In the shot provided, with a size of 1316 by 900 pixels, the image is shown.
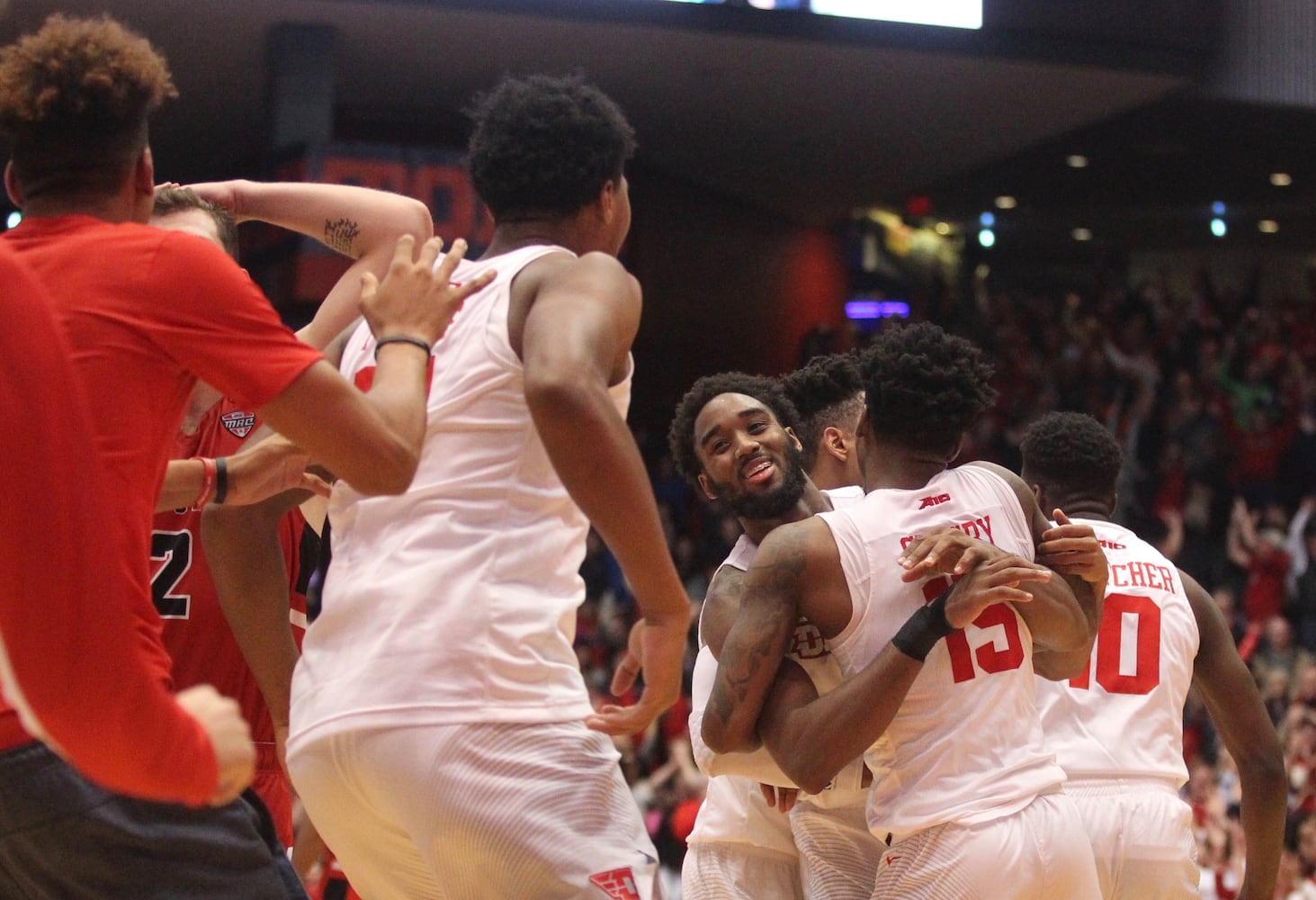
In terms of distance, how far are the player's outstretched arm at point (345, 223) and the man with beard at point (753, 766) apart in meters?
1.06

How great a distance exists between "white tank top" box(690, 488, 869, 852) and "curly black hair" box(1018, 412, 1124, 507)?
0.57 meters

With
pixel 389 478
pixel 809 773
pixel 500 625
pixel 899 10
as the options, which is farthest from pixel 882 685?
pixel 899 10

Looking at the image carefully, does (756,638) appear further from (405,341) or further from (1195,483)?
(1195,483)

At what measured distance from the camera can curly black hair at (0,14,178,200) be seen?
7.70 ft

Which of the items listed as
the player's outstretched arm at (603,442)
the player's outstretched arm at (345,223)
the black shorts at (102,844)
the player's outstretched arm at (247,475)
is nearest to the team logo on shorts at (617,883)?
the player's outstretched arm at (603,442)

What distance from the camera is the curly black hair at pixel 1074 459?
178 inches

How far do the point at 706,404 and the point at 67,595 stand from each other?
2.43m

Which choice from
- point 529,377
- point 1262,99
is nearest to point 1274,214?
point 1262,99

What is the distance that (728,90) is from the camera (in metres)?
15.4

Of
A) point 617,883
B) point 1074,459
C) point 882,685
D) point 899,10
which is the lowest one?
point 617,883

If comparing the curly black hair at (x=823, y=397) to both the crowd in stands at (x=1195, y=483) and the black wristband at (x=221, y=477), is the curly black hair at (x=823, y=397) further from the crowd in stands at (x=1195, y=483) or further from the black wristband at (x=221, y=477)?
the crowd in stands at (x=1195, y=483)

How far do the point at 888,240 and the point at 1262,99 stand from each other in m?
8.66

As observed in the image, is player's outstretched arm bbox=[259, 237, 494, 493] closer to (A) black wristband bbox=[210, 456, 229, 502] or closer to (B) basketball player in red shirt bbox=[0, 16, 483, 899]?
(B) basketball player in red shirt bbox=[0, 16, 483, 899]

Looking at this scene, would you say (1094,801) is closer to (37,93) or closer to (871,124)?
(37,93)
